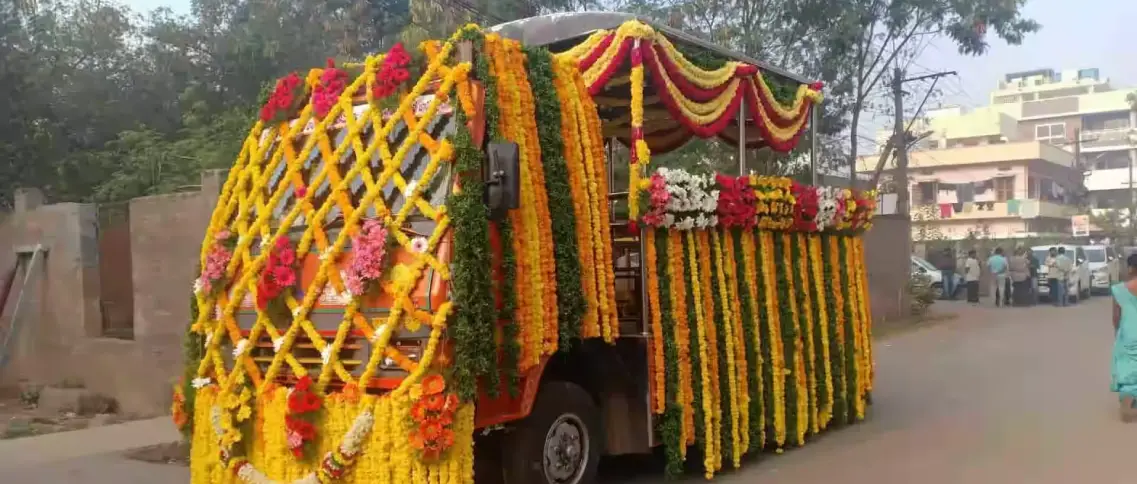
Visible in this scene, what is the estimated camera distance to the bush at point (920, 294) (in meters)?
21.6

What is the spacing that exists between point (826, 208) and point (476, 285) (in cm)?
441

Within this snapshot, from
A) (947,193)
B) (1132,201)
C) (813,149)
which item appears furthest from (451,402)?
(1132,201)

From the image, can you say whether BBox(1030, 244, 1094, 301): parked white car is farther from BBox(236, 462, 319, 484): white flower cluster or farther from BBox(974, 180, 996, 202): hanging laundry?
BBox(236, 462, 319, 484): white flower cluster

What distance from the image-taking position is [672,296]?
6656 mm

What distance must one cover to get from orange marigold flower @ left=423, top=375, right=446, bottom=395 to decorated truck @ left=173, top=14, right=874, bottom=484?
3 centimetres

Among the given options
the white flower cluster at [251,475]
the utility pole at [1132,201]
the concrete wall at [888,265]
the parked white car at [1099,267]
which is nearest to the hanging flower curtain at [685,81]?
the white flower cluster at [251,475]

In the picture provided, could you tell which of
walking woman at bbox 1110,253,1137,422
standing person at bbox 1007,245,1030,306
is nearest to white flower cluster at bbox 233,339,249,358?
walking woman at bbox 1110,253,1137,422

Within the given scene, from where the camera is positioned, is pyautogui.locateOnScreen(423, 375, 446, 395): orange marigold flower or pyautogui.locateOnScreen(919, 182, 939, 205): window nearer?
pyautogui.locateOnScreen(423, 375, 446, 395): orange marigold flower

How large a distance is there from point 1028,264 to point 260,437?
2374 cm

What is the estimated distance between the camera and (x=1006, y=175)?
49.0 meters

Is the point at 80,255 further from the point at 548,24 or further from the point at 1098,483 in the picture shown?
the point at 1098,483

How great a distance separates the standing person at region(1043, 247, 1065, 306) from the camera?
81.3ft

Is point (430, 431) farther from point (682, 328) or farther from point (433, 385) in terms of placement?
point (682, 328)

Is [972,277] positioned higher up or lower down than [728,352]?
lower down
